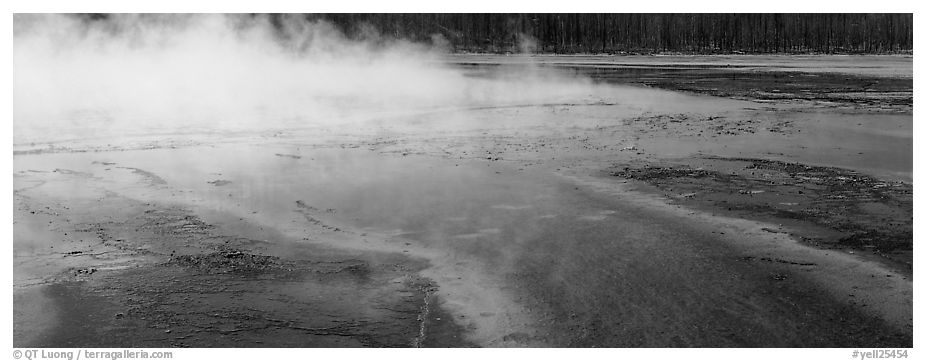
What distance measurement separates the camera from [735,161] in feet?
31.7

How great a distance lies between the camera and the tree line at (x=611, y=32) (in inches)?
1369

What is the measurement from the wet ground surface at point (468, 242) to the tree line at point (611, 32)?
2492 centimetres

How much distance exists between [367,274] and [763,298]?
8.28ft

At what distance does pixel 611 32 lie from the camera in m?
38.2

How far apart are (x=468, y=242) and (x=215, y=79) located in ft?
55.9

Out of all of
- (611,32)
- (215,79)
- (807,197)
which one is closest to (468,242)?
(807,197)

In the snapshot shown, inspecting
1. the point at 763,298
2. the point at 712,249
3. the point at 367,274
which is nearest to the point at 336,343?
the point at 367,274

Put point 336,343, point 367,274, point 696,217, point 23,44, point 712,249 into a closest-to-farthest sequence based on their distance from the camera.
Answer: point 336,343
point 367,274
point 712,249
point 696,217
point 23,44

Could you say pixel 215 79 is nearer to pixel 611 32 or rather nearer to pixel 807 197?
pixel 807 197

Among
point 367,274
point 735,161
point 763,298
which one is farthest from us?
point 735,161

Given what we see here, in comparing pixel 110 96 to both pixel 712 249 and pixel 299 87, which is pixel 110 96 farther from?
pixel 712 249

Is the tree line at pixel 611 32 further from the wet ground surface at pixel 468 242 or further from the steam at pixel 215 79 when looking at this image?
the wet ground surface at pixel 468 242

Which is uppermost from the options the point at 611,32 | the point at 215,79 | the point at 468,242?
the point at 611,32

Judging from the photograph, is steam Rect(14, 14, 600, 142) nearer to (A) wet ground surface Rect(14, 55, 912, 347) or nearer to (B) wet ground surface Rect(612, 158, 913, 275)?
(A) wet ground surface Rect(14, 55, 912, 347)
